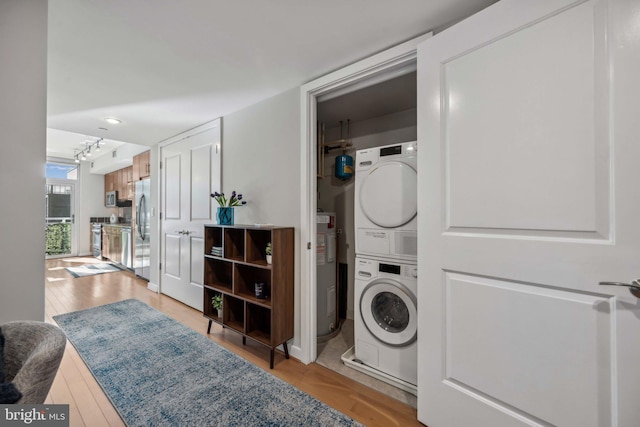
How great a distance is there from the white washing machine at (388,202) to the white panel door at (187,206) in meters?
1.73

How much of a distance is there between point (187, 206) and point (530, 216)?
3.36 meters

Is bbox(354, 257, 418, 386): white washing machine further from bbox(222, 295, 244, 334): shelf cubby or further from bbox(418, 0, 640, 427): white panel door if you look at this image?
bbox(222, 295, 244, 334): shelf cubby

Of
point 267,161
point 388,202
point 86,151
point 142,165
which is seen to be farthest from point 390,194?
point 86,151

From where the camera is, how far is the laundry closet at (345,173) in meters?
2.02

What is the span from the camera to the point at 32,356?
2.44ft

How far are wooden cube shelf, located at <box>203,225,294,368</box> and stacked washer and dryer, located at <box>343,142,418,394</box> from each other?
57cm

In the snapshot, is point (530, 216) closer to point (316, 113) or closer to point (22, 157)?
point (316, 113)

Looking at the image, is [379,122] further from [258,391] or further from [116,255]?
[116,255]

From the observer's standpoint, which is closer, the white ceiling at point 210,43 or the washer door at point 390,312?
the white ceiling at point 210,43

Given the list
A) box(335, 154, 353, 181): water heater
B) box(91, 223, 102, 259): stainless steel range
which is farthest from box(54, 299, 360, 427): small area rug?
box(91, 223, 102, 259): stainless steel range

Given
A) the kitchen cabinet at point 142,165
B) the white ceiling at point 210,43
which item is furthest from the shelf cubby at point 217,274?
the kitchen cabinet at point 142,165

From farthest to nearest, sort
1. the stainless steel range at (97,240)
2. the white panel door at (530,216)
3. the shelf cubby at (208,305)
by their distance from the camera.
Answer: the stainless steel range at (97,240)
the shelf cubby at (208,305)
the white panel door at (530,216)

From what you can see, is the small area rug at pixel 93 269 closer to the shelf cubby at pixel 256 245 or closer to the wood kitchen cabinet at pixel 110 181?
the wood kitchen cabinet at pixel 110 181

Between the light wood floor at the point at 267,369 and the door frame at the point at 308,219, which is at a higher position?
the door frame at the point at 308,219
